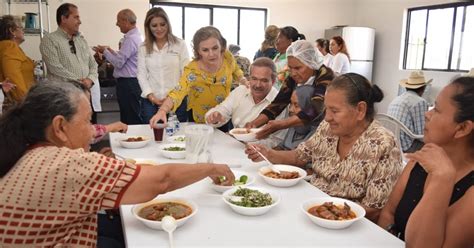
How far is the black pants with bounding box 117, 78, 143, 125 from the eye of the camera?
4.26 meters

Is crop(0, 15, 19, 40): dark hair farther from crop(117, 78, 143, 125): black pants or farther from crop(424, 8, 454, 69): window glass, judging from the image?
crop(424, 8, 454, 69): window glass

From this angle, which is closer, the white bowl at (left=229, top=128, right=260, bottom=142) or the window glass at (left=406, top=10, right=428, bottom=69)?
the white bowl at (left=229, top=128, right=260, bottom=142)

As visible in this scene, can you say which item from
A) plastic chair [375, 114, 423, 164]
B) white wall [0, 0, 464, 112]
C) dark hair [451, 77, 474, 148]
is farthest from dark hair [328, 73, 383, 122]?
white wall [0, 0, 464, 112]

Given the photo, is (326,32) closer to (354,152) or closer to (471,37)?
(471,37)

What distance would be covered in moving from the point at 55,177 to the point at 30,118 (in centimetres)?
22

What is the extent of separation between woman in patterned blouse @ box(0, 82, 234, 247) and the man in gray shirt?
2.95 meters

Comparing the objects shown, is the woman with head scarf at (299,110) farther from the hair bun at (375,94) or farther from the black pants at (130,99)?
the black pants at (130,99)

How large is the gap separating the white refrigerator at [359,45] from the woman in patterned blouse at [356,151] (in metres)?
6.27

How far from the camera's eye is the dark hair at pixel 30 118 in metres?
1.03

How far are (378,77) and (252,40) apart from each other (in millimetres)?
2821

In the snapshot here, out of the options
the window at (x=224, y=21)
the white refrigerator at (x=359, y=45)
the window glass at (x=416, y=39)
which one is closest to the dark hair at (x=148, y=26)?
the window at (x=224, y=21)

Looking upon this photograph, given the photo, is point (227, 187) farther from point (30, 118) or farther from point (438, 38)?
point (438, 38)

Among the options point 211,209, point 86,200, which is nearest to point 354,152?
point 211,209

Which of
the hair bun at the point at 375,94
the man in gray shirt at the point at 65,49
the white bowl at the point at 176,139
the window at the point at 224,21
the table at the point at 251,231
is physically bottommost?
the table at the point at 251,231
